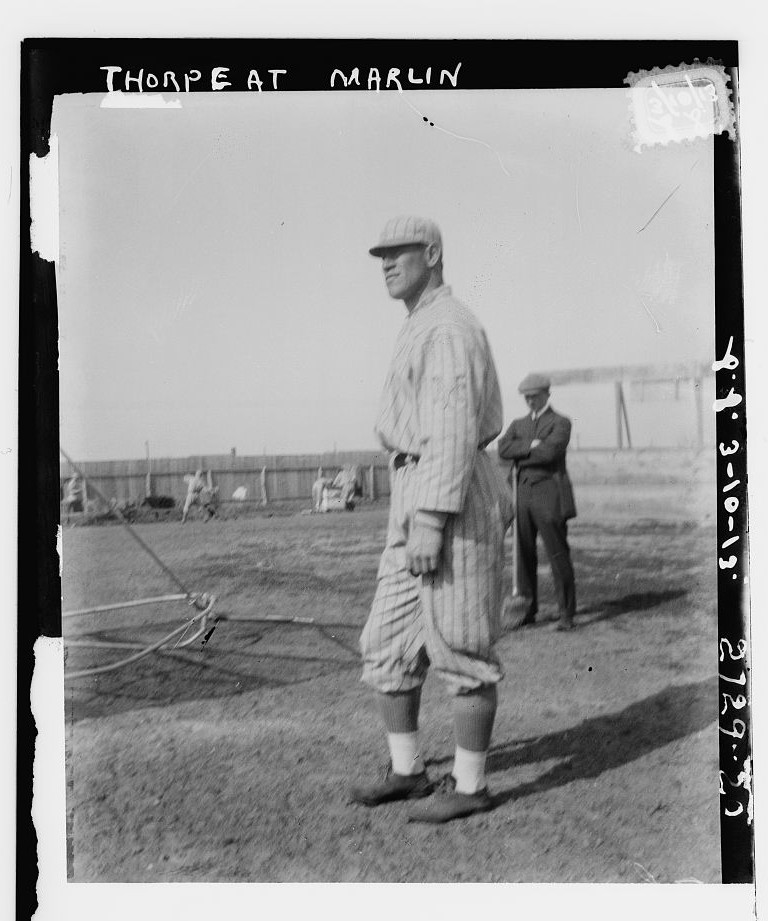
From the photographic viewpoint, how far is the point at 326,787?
334 cm

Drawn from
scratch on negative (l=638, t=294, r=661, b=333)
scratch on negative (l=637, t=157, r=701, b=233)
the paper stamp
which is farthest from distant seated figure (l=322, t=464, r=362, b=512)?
the paper stamp

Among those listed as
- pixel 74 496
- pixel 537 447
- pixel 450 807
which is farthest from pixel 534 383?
pixel 74 496

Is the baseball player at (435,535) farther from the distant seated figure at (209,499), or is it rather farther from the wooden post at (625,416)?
the distant seated figure at (209,499)

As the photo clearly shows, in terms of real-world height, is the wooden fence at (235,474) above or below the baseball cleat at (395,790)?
above

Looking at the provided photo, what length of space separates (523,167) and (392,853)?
97.8 inches

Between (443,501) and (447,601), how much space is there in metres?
0.35

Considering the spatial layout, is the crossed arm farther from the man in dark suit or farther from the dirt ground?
the dirt ground

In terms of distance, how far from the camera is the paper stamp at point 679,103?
340 centimetres

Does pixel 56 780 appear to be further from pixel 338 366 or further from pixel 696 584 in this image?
pixel 696 584

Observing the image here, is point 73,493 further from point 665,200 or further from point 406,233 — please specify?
point 665,200

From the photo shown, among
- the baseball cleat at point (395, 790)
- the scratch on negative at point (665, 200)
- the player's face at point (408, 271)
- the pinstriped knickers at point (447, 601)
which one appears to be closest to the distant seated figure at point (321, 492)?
the pinstriped knickers at point (447, 601)

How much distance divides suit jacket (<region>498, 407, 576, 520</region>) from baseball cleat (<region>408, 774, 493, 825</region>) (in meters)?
1.08

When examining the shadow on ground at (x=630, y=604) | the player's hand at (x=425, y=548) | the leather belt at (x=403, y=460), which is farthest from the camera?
the shadow on ground at (x=630, y=604)

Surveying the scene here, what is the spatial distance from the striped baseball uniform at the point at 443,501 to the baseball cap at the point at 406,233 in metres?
0.19
